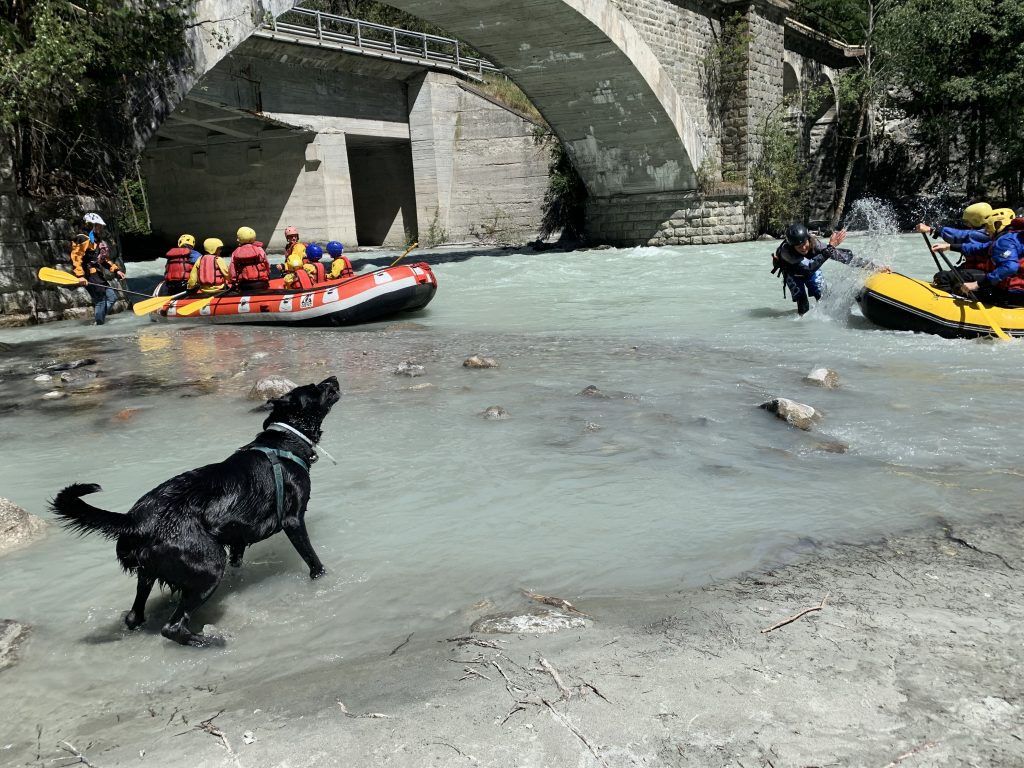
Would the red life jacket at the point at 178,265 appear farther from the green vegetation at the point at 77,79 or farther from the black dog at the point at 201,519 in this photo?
the black dog at the point at 201,519

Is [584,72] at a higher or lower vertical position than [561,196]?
higher

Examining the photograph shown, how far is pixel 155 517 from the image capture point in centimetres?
250

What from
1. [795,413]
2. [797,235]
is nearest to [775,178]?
[797,235]

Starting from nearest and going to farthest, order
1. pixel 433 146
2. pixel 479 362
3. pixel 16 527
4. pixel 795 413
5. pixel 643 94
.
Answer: pixel 16 527 → pixel 795 413 → pixel 479 362 → pixel 643 94 → pixel 433 146

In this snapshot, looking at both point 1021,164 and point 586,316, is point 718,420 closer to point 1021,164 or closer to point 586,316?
point 586,316

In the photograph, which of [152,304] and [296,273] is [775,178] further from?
[152,304]

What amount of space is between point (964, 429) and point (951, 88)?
17284mm

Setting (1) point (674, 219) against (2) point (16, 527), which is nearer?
(2) point (16, 527)

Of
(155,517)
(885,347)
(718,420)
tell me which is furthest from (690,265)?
(155,517)

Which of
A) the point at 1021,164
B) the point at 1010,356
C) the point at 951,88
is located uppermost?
the point at 951,88

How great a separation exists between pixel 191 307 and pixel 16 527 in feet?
24.0

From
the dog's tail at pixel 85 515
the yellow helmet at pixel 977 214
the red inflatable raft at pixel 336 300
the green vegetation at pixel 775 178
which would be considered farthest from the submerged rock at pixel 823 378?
the green vegetation at pixel 775 178

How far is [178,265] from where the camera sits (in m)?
10.9

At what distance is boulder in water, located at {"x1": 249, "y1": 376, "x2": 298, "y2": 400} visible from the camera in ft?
18.5
